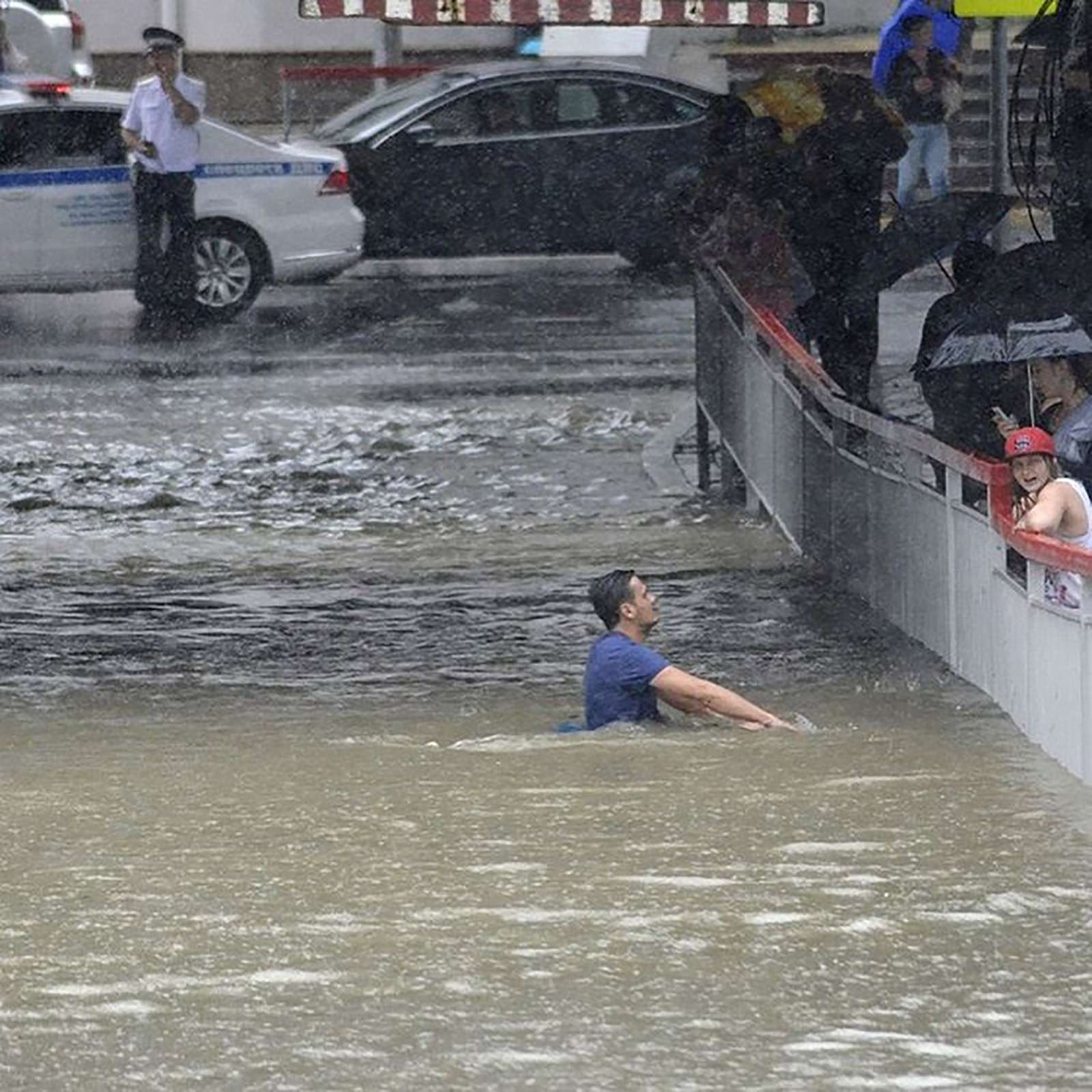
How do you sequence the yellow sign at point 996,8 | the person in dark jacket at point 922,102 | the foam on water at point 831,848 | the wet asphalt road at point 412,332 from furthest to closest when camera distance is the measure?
the person in dark jacket at point 922,102 < the wet asphalt road at point 412,332 < the yellow sign at point 996,8 < the foam on water at point 831,848

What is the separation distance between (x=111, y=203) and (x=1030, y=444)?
45.2 ft

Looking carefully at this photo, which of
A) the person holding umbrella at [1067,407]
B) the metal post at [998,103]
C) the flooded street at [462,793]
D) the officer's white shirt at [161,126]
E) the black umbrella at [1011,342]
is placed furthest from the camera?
the officer's white shirt at [161,126]

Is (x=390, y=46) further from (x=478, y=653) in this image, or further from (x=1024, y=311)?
(x=1024, y=311)

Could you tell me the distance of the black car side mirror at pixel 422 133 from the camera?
2609cm

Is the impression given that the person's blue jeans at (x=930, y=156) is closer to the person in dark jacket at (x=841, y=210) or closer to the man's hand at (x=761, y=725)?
the person in dark jacket at (x=841, y=210)

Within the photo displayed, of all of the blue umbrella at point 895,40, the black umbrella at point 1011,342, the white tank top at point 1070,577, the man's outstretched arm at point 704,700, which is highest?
the blue umbrella at point 895,40

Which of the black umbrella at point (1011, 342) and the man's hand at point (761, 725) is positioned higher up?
the black umbrella at point (1011, 342)

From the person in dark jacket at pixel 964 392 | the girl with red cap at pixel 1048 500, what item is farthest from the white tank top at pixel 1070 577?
the person in dark jacket at pixel 964 392

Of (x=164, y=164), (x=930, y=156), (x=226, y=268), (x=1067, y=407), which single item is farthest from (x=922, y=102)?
(x=1067, y=407)

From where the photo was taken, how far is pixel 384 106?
1061 inches

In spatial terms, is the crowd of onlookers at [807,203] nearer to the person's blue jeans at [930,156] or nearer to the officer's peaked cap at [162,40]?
the officer's peaked cap at [162,40]

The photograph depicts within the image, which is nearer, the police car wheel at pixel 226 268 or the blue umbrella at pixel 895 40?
the blue umbrella at pixel 895 40

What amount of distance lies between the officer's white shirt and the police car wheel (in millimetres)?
606

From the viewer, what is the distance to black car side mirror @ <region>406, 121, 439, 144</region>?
1027 inches
